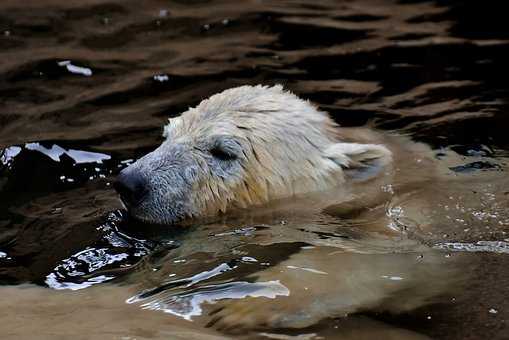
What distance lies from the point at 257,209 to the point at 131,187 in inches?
31.2

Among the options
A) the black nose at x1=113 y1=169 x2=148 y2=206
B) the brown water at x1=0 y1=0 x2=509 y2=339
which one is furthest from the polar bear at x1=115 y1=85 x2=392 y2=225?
the brown water at x1=0 y1=0 x2=509 y2=339

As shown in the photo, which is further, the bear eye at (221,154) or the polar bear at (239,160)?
the bear eye at (221,154)

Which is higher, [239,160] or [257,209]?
[239,160]

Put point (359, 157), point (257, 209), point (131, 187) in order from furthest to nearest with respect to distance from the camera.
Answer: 1. point (359, 157)
2. point (257, 209)
3. point (131, 187)

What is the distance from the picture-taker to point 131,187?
4891 millimetres

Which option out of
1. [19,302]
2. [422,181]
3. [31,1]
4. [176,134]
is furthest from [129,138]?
[31,1]

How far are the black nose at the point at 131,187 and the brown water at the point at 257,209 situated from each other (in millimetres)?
165

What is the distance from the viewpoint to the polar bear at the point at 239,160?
5.05 metres

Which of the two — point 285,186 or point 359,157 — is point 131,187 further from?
point 359,157

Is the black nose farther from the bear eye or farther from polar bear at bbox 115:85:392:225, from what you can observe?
the bear eye

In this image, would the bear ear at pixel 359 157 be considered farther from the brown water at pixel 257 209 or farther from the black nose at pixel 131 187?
the black nose at pixel 131 187

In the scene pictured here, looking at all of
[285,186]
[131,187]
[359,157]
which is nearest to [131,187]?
[131,187]

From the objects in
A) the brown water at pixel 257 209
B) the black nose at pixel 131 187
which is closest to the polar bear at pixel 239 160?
the black nose at pixel 131 187

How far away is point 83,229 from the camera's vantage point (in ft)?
16.1
